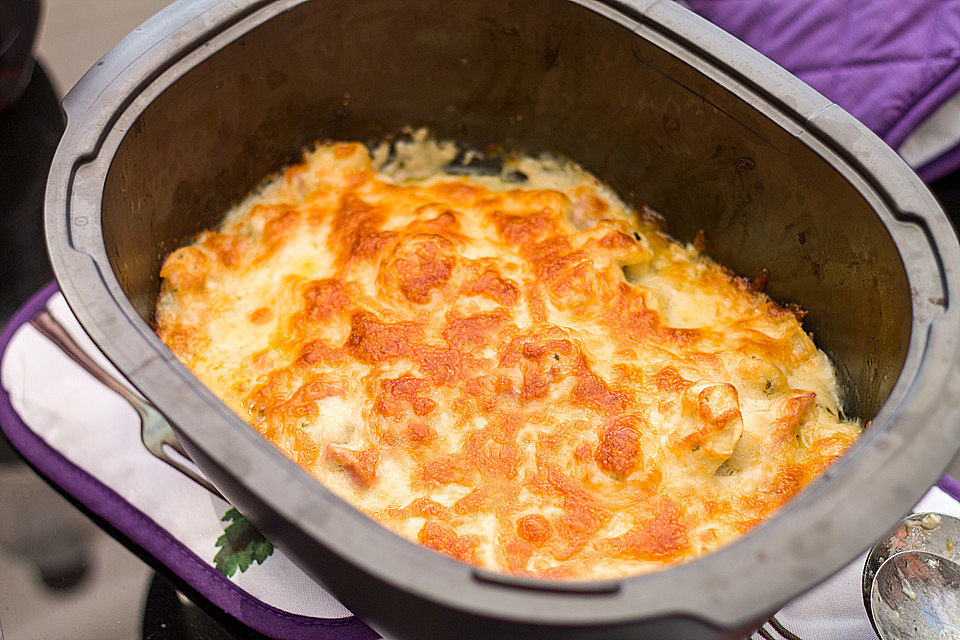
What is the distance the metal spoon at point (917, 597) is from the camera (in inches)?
34.7

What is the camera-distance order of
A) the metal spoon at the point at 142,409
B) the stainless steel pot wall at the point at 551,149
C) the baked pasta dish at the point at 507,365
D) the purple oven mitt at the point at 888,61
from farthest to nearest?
the purple oven mitt at the point at 888,61 → the metal spoon at the point at 142,409 → the baked pasta dish at the point at 507,365 → the stainless steel pot wall at the point at 551,149

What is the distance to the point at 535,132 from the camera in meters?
1.25

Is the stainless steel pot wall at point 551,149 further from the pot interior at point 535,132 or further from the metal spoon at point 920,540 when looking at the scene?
the metal spoon at point 920,540

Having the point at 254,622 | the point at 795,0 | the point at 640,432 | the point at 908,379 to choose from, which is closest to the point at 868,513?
the point at 908,379

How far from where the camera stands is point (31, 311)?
117 centimetres

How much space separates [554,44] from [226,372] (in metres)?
0.60

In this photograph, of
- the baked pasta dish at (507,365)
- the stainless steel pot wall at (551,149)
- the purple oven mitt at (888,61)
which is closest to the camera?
the stainless steel pot wall at (551,149)

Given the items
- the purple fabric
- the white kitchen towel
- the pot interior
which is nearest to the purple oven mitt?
the pot interior

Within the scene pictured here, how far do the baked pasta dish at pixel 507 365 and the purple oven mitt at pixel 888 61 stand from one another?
37 cm

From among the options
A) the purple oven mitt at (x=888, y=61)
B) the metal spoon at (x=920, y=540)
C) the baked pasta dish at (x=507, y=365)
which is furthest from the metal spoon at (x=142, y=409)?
the purple oven mitt at (x=888, y=61)

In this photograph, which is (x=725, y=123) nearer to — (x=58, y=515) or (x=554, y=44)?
(x=554, y=44)

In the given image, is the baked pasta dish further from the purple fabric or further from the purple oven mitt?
the purple oven mitt

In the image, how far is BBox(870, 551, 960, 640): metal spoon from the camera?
0.88m

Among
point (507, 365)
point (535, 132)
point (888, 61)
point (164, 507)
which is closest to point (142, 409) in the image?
point (164, 507)
